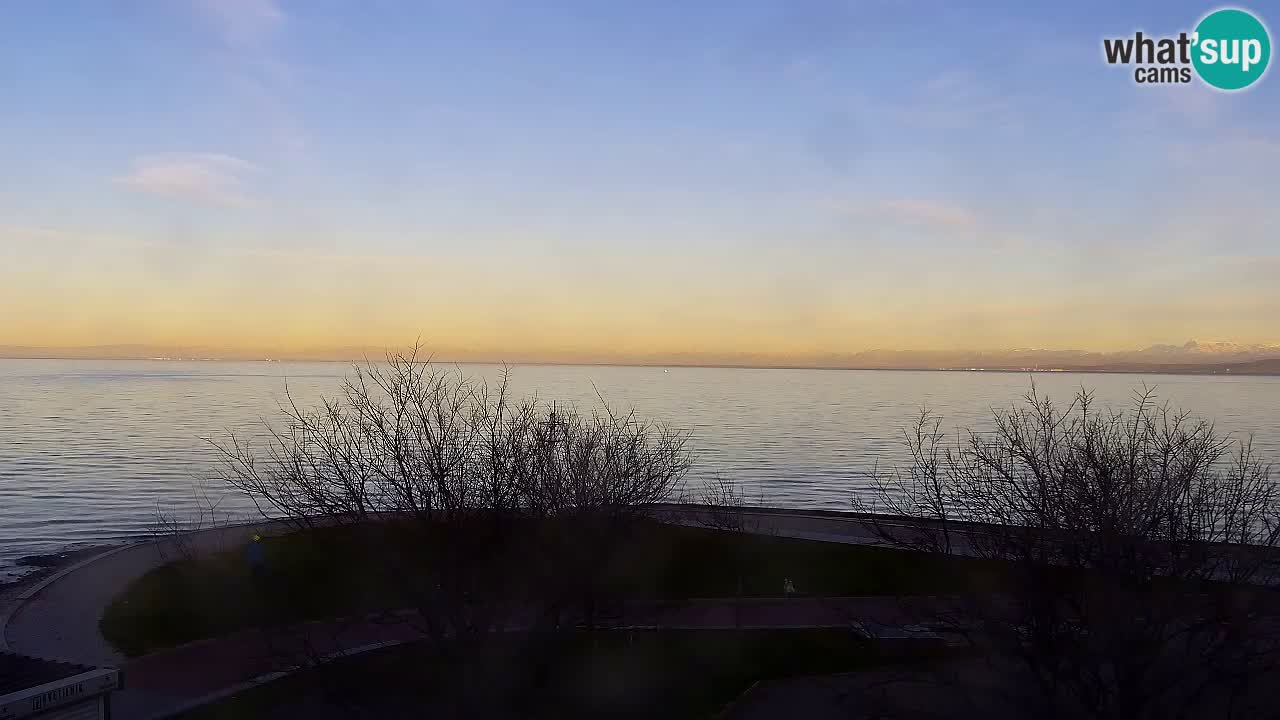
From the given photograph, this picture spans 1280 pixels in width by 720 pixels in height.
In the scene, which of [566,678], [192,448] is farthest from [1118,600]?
[192,448]

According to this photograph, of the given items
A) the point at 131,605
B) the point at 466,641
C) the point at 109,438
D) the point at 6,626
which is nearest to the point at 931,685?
the point at 466,641

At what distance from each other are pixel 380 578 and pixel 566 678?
5651 mm

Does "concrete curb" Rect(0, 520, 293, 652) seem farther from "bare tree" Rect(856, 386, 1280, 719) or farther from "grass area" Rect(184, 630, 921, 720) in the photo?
"bare tree" Rect(856, 386, 1280, 719)

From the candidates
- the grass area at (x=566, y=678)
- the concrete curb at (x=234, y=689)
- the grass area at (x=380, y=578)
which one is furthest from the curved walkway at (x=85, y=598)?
the grass area at (x=566, y=678)

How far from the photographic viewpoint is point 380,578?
2152 cm

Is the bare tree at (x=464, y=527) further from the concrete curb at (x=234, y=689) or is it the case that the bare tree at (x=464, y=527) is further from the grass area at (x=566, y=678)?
the concrete curb at (x=234, y=689)

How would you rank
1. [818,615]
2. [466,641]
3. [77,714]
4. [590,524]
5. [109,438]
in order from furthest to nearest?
1. [109,438]
2. [818,615]
3. [590,524]
4. [466,641]
5. [77,714]

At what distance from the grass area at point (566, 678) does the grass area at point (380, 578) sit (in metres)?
1.81

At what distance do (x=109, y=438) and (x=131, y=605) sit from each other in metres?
67.7

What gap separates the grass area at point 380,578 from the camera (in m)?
22.0

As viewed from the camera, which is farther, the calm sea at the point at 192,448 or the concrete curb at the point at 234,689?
the calm sea at the point at 192,448

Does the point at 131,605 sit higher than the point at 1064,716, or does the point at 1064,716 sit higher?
the point at 1064,716

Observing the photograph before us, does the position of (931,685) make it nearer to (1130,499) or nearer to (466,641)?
(1130,499)

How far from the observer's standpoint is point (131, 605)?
23844 millimetres
